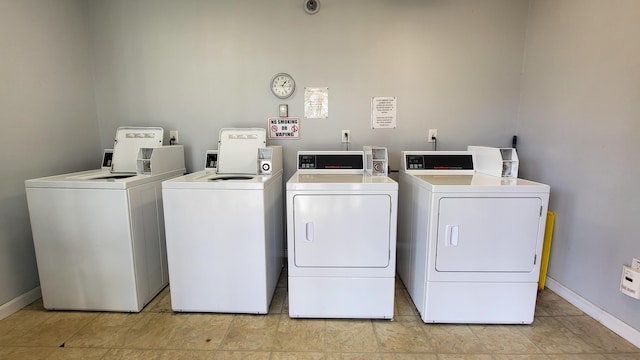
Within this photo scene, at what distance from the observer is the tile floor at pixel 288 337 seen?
1662 millimetres

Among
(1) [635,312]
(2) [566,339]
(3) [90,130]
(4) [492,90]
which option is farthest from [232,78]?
(1) [635,312]

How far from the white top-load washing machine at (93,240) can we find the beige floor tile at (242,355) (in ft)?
2.78

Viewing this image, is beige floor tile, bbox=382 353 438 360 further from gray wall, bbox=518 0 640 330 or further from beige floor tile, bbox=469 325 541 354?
gray wall, bbox=518 0 640 330

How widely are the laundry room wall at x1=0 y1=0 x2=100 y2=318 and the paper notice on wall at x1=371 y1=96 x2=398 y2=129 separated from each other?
2721 mm

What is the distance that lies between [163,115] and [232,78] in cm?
78

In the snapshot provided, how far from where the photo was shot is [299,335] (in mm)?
1826

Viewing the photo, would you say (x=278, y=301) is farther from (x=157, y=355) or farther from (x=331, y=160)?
(x=331, y=160)

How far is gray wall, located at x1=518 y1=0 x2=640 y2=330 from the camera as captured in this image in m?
1.74

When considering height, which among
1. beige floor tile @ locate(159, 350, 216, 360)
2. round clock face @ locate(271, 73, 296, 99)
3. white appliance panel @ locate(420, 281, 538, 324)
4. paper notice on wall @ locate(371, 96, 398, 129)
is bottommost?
beige floor tile @ locate(159, 350, 216, 360)

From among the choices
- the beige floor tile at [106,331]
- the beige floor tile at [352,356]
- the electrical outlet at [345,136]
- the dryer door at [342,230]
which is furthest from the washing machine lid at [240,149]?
the beige floor tile at [352,356]

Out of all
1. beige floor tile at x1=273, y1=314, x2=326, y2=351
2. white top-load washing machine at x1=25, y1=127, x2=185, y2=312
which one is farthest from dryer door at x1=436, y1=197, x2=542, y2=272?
white top-load washing machine at x1=25, y1=127, x2=185, y2=312

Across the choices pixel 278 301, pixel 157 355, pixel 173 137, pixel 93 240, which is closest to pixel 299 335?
pixel 278 301

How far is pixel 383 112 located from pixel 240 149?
1398mm

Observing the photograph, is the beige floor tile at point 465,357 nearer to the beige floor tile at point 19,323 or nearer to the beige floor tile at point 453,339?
the beige floor tile at point 453,339
